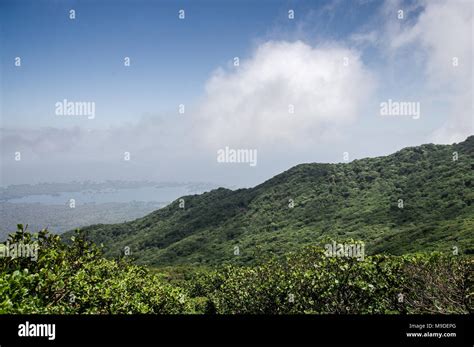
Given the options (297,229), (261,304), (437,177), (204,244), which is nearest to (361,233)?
(297,229)

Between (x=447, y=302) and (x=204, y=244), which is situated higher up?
(x=447, y=302)

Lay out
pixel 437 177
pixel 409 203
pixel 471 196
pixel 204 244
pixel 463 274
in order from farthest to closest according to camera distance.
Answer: pixel 204 244, pixel 437 177, pixel 409 203, pixel 471 196, pixel 463 274

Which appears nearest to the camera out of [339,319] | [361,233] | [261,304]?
[339,319]

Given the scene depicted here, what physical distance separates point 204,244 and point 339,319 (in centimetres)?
18989

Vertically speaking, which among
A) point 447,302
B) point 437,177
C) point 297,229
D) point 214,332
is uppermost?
point 437,177

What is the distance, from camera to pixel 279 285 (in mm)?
26938

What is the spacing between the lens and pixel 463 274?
1175 centimetres

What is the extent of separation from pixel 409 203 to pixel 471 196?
30.6 m

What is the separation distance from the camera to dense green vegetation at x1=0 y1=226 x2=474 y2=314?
9.28 m

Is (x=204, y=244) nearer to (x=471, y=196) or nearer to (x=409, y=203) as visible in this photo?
(x=409, y=203)

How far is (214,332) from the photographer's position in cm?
404

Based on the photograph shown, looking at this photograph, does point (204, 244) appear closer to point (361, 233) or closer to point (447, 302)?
point (361, 233)

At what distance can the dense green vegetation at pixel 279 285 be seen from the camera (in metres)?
9.28

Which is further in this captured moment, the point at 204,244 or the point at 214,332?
the point at 204,244
